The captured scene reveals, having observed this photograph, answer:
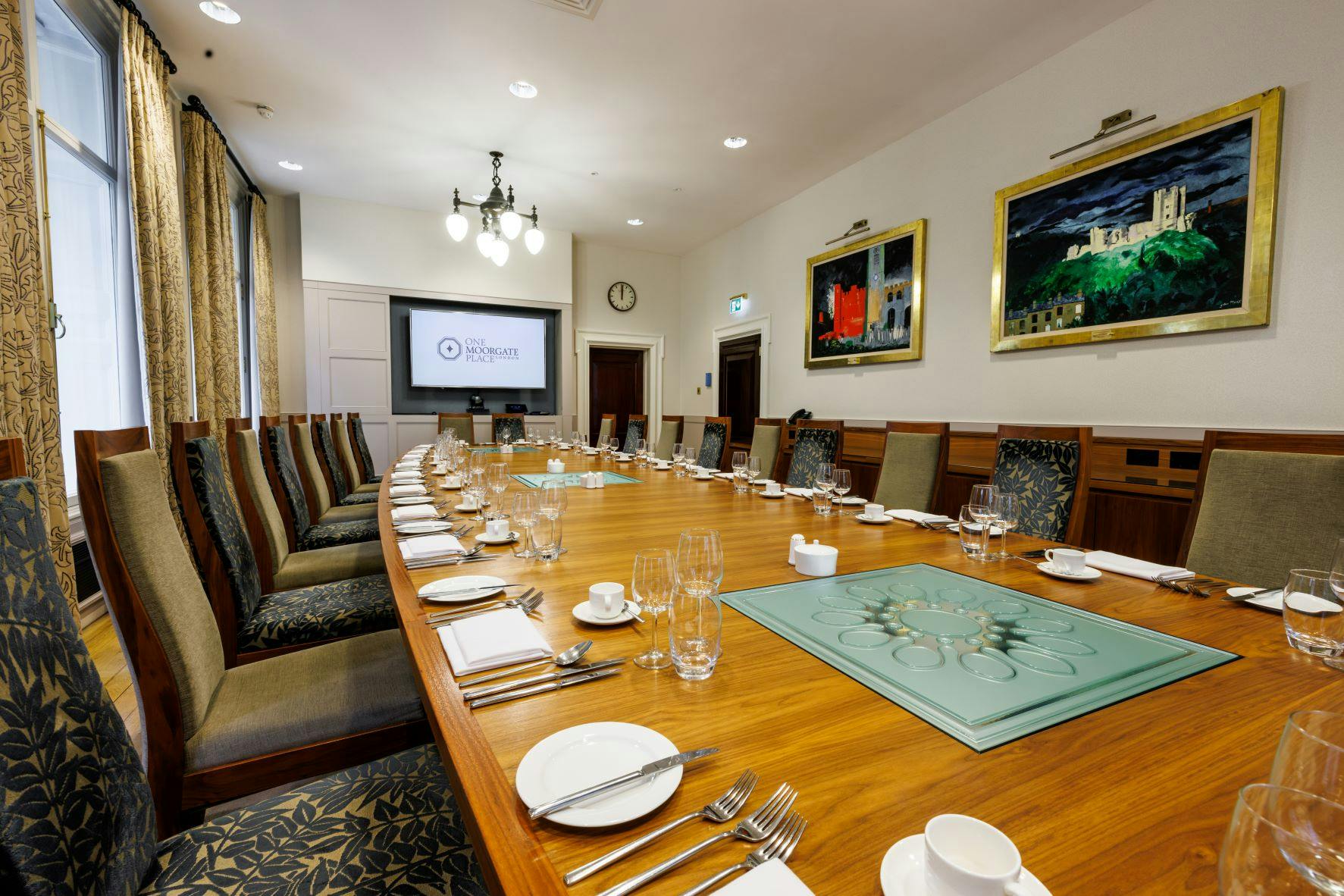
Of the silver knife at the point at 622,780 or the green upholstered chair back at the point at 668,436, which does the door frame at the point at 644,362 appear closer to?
the green upholstered chair back at the point at 668,436

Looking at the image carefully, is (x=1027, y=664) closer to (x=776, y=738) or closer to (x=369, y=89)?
(x=776, y=738)

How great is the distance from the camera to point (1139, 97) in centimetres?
301

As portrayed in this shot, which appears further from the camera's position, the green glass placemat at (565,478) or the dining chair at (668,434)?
the dining chair at (668,434)

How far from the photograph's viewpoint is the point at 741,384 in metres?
6.86

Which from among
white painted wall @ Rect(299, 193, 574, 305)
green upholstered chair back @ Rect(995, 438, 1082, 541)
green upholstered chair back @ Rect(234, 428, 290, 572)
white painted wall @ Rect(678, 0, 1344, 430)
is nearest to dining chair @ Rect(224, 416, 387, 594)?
green upholstered chair back @ Rect(234, 428, 290, 572)

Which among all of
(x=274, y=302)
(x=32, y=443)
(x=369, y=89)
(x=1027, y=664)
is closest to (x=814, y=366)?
(x=369, y=89)

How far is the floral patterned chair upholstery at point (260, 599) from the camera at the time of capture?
1.45 meters

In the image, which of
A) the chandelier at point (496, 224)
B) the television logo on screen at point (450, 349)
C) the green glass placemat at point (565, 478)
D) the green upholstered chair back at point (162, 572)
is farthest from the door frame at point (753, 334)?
the green upholstered chair back at point (162, 572)

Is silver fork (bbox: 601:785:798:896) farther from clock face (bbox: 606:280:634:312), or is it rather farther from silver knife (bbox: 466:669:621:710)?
clock face (bbox: 606:280:634:312)

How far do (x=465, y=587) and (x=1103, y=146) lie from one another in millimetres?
4103

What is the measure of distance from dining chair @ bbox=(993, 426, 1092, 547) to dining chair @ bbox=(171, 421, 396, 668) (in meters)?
2.15

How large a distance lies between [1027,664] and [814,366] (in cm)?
485

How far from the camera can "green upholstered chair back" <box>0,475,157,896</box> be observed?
523 mm

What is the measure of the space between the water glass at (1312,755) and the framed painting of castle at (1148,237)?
10.7 feet
